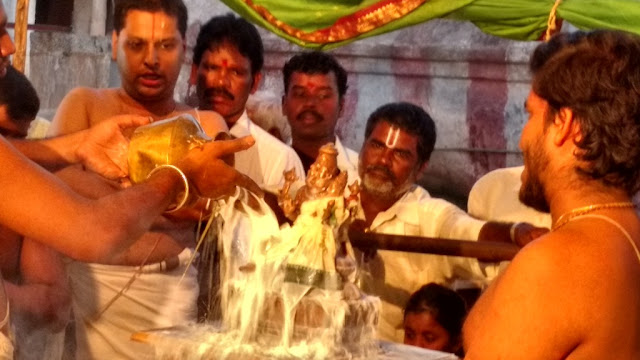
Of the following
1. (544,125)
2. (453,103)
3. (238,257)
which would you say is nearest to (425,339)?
(238,257)

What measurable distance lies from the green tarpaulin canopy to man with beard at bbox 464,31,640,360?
2588 millimetres

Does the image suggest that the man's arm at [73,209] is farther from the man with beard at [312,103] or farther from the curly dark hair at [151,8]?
the man with beard at [312,103]

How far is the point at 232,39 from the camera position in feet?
14.8

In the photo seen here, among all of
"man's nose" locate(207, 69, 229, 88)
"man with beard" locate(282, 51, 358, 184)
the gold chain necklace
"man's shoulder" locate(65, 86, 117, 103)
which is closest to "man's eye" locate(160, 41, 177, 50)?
"man's shoulder" locate(65, 86, 117, 103)

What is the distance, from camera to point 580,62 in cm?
228

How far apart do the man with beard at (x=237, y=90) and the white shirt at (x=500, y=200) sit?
31.5 inches

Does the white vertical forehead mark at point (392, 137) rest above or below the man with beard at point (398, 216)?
above

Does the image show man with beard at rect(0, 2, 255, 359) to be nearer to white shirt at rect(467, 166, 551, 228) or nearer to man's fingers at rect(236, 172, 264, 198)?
man's fingers at rect(236, 172, 264, 198)

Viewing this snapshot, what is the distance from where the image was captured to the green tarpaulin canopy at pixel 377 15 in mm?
4879

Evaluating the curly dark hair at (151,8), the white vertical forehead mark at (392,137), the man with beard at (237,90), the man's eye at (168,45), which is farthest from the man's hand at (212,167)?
the white vertical forehead mark at (392,137)

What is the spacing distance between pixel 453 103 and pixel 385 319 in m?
3.12

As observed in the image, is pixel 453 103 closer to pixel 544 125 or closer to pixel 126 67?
pixel 126 67

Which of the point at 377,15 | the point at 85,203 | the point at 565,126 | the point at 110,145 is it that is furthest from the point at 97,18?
the point at 565,126

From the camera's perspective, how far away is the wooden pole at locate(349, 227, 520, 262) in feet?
12.3
